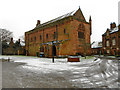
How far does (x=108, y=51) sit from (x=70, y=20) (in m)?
26.1

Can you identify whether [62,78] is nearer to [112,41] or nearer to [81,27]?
[81,27]

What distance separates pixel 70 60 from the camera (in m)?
12.6

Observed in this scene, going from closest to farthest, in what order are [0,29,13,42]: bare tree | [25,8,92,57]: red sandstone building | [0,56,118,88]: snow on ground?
1. [0,56,118,88]: snow on ground
2. [25,8,92,57]: red sandstone building
3. [0,29,13,42]: bare tree

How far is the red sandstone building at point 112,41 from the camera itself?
96.7 ft

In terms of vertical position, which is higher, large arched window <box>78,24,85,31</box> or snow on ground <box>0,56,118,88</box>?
large arched window <box>78,24,85,31</box>

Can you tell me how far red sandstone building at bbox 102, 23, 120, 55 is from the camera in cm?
2948

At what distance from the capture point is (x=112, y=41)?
106ft

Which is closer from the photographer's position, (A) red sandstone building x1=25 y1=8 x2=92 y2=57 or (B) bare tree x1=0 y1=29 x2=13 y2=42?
(A) red sandstone building x1=25 y1=8 x2=92 y2=57

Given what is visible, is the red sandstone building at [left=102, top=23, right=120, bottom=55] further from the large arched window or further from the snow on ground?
the snow on ground

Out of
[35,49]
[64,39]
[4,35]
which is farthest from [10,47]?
[64,39]

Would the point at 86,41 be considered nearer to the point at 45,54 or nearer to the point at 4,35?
the point at 45,54

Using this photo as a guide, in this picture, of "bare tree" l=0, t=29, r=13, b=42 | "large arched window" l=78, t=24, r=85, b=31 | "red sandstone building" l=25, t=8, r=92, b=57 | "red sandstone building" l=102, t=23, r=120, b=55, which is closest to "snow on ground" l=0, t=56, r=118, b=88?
"red sandstone building" l=25, t=8, r=92, b=57

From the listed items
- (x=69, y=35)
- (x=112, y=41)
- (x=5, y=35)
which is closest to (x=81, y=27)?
(x=69, y=35)

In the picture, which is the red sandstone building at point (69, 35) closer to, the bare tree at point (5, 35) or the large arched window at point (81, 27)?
the large arched window at point (81, 27)
